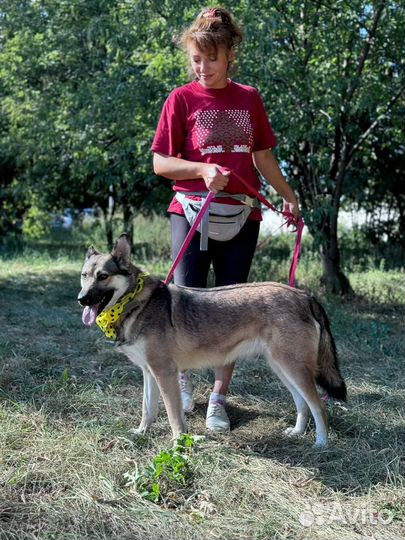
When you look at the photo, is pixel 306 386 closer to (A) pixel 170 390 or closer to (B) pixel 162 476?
(A) pixel 170 390

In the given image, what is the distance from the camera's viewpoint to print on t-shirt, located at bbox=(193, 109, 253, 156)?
3.82 metres

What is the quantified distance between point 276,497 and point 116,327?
1.38 meters

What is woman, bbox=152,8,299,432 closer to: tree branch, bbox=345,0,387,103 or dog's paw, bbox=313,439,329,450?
dog's paw, bbox=313,439,329,450

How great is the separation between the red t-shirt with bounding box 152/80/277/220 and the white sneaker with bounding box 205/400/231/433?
1.48m

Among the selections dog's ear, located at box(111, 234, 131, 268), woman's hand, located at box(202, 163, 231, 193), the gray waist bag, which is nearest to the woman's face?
woman's hand, located at box(202, 163, 231, 193)

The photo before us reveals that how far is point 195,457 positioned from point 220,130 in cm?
199

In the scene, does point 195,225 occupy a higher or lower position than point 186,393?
higher

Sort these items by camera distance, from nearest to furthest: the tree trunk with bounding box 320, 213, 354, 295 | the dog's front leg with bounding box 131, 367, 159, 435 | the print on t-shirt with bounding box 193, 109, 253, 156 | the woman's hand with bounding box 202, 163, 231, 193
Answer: the woman's hand with bounding box 202, 163, 231, 193
the print on t-shirt with bounding box 193, 109, 253, 156
the dog's front leg with bounding box 131, 367, 159, 435
the tree trunk with bounding box 320, 213, 354, 295

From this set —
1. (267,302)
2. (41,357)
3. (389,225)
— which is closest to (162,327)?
(267,302)

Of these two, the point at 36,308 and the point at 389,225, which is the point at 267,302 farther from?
the point at 389,225

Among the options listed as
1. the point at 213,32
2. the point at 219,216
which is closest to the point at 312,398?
the point at 219,216

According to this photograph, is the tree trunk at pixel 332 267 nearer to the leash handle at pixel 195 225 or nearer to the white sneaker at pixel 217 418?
the white sneaker at pixel 217 418

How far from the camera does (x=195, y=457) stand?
350cm

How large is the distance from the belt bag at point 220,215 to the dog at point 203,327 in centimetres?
37
